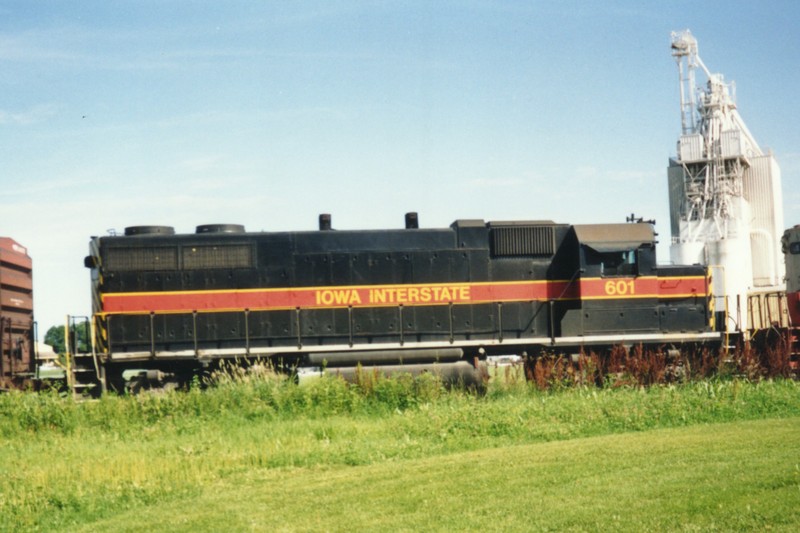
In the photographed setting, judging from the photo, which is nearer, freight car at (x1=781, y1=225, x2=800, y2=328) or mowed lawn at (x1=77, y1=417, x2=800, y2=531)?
mowed lawn at (x1=77, y1=417, x2=800, y2=531)

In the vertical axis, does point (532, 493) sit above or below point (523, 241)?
below

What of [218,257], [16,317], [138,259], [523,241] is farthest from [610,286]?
[16,317]

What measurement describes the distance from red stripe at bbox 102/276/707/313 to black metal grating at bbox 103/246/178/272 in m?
0.58

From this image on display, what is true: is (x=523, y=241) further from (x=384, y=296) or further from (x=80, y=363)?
(x=80, y=363)

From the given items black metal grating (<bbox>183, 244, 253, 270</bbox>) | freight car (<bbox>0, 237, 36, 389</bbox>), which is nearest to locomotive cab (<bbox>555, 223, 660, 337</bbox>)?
black metal grating (<bbox>183, 244, 253, 270</bbox>)

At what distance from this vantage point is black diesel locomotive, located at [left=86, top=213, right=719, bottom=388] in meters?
17.5

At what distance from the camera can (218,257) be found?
1788cm

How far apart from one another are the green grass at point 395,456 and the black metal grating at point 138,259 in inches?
145

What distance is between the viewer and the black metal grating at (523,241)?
727 inches

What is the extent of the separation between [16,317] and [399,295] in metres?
8.64

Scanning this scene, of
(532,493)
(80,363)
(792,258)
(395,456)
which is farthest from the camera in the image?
(792,258)

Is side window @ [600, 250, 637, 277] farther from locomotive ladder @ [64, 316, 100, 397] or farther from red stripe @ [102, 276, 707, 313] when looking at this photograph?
locomotive ladder @ [64, 316, 100, 397]

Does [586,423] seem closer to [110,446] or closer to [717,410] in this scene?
[717,410]

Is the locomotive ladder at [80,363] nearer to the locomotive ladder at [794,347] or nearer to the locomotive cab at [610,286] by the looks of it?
the locomotive cab at [610,286]
